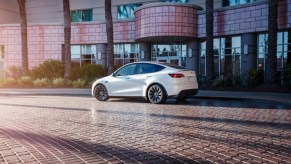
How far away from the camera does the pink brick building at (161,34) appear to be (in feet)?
73.8

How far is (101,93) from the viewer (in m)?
14.5

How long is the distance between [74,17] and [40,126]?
95.6 feet

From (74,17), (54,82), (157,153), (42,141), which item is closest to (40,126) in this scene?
(42,141)

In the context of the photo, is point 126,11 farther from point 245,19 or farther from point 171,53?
point 245,19

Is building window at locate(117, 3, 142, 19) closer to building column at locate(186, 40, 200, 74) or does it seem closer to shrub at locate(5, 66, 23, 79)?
building column at locate(186, 40, 200, 74)

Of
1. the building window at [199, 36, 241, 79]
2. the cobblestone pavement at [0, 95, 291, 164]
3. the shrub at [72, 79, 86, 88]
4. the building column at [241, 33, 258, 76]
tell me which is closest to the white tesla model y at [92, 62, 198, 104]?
the cobblestone pavement at [0, 95, 291, 164]

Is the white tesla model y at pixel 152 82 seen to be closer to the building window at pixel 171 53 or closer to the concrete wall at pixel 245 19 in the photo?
the concrete wall at pixel 245 19

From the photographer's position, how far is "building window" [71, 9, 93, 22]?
34.4 metres

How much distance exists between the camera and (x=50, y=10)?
36719mm

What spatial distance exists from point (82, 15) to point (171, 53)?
12.2 meters

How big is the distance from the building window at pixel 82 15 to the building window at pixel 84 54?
190 inches

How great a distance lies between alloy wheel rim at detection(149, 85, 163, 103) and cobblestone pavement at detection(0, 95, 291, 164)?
9.95 feet

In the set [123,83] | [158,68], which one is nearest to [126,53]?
[123,83]

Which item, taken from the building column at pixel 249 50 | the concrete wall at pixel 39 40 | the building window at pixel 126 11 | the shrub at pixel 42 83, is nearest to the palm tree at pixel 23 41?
the shrub at pixel 42 83
